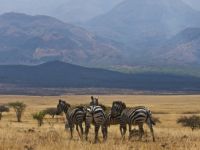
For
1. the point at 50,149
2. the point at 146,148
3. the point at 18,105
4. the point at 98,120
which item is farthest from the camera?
the point at 18,105

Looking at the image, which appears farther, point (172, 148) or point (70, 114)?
point (70, 114)

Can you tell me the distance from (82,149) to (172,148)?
3640mm

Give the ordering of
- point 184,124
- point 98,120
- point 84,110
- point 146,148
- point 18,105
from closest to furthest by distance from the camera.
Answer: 1. point 146,148
2. point 98,120
3. point 84,110
4. point 184,124
5. point 18,105

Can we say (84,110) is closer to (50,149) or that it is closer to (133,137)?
(133,137)

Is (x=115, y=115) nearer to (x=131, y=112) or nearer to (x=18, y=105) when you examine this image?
(x=131, y=112)

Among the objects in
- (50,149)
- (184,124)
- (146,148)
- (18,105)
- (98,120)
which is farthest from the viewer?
(18,105)

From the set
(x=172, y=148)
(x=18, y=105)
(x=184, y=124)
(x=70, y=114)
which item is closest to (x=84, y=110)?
(x=70, y=114)

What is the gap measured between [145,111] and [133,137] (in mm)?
2021

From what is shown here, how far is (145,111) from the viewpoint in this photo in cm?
2483

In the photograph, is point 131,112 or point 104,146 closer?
point 104,146

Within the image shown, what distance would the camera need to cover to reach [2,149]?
17.9 meters

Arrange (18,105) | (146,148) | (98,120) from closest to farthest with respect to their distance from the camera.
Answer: (146,148), (98,120), (18,105)

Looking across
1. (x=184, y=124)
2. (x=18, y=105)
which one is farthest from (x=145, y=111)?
(x=18, y=105)

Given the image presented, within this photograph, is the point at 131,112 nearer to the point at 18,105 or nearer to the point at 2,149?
the point at 2,149
